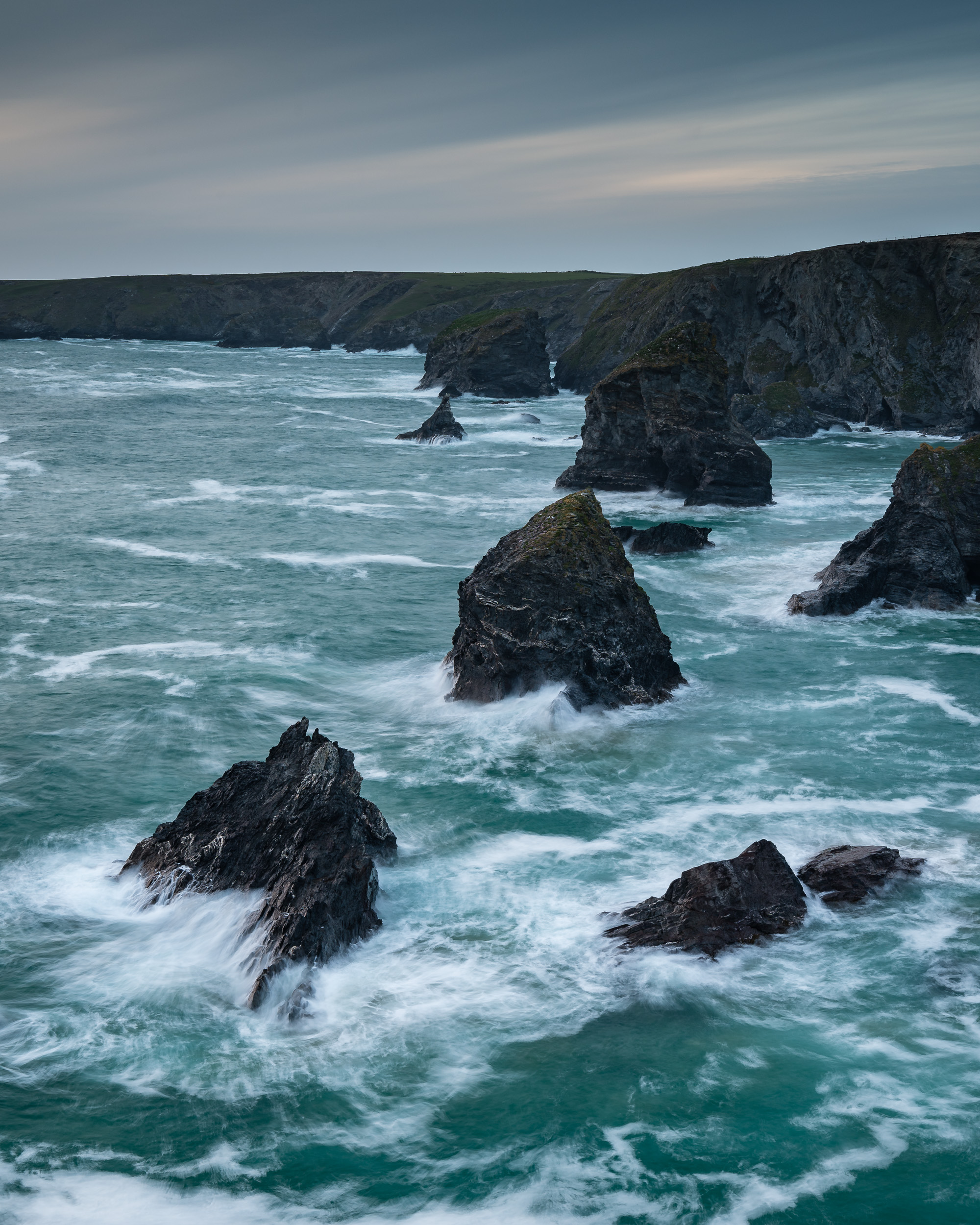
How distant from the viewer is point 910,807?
22828 millimetres

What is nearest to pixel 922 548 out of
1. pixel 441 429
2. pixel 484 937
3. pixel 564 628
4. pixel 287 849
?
pixel 564 628

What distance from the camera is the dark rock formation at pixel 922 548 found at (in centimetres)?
3712

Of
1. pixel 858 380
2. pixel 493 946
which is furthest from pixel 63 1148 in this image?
pixel 858 380

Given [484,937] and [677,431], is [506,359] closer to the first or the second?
[677,431]

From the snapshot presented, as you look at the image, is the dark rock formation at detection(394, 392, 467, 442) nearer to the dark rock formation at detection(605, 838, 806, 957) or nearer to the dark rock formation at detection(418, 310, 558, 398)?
the dark rock formation at detection(418, 310, 558, 398)

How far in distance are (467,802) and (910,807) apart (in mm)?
9277

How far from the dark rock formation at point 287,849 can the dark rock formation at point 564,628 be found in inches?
324

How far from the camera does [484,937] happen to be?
18578 millimetres

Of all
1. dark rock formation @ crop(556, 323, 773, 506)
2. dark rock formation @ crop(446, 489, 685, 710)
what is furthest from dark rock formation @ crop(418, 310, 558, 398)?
dark rock formation @ crop(446, 489, 685, 710)

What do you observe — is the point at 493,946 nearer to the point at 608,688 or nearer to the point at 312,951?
the point at 312,951

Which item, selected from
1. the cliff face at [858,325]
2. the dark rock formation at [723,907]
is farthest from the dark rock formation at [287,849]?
the cliff face at [858,325]

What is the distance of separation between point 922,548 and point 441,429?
5142cm

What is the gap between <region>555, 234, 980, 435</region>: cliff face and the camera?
277ft

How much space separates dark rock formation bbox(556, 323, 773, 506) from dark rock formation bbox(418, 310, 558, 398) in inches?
2424
